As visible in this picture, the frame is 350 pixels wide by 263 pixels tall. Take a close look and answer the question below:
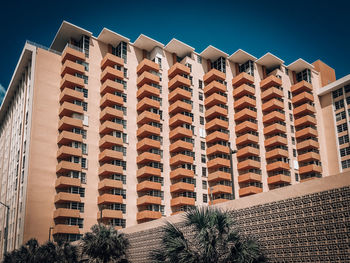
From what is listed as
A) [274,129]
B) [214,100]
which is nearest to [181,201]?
[214,100]

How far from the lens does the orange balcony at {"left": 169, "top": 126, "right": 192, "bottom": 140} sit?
76106mm

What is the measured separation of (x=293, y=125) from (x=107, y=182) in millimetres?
41322

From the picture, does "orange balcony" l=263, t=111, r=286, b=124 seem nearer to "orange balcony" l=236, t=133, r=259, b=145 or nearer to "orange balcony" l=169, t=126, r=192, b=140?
"orange balcony" l=236, t=133, r=259, b=145

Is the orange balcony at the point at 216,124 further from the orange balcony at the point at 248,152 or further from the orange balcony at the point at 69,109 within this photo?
the orange balcony at the point at 69,109

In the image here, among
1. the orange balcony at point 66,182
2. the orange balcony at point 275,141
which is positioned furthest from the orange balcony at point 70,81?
the orange balcony at point 275,141

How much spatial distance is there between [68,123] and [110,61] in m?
14.1

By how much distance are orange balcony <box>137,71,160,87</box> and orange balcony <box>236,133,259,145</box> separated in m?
19.3

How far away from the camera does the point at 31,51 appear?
71.8 meters

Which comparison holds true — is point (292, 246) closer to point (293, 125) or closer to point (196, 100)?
point (196, 100)

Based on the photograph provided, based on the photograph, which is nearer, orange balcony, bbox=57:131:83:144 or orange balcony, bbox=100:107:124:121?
orange balcony, bbox=57:131:83:144

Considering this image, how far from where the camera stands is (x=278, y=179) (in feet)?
260

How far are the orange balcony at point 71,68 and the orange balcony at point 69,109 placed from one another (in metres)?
6.07

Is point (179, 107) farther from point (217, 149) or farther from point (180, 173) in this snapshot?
point (180, 173)

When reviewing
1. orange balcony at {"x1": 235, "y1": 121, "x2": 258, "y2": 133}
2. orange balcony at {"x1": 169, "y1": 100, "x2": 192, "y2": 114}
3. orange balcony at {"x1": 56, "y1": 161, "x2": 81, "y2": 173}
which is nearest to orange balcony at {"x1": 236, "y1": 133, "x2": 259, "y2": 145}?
orange balcony at {"x1": 235, "y1": 121, "x2": 258, "y2": 133}
